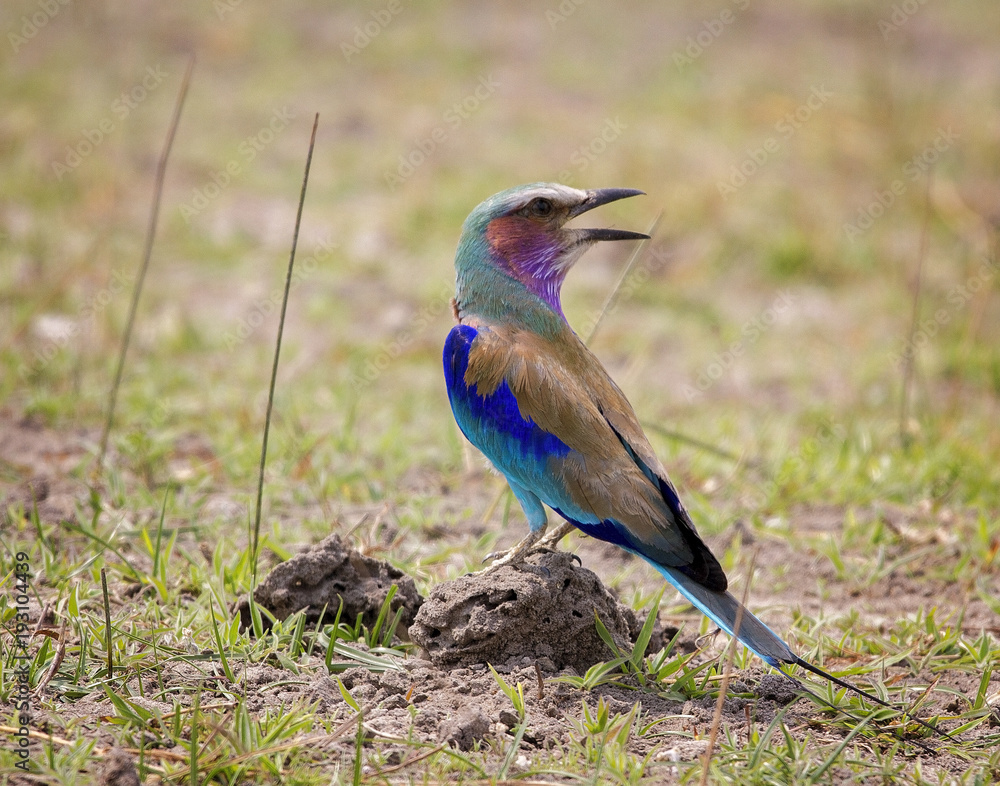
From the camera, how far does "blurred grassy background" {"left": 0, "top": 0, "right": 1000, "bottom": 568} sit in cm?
456

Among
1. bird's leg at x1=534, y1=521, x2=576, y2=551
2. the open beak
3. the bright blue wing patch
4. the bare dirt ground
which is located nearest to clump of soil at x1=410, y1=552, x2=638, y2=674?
the bare dirt ground

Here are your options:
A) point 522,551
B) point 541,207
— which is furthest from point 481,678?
point 541,207

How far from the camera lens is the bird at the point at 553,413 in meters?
2.62

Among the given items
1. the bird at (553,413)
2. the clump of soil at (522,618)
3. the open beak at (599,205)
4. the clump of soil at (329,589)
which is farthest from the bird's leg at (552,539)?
the open beak at (599,205)

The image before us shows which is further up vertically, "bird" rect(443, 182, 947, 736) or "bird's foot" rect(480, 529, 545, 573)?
"bird" rect(443, 182, 947, 736)

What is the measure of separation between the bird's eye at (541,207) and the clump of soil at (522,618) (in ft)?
3.38

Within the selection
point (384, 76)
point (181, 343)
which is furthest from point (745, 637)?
point (384, 76)

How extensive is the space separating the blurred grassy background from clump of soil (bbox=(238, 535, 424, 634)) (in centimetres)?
74

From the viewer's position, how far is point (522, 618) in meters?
2.63

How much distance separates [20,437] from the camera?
13.9ft

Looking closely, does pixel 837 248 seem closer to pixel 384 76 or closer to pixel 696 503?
pixel 696 503

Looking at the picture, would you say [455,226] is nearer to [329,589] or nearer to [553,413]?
[553,413]

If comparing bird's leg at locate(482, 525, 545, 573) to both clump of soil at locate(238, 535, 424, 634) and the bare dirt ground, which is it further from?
clump of soil at locate(238, 535, 424, 634)

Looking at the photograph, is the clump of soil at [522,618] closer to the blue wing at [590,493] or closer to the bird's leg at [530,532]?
the bird's leg at [530,532]
